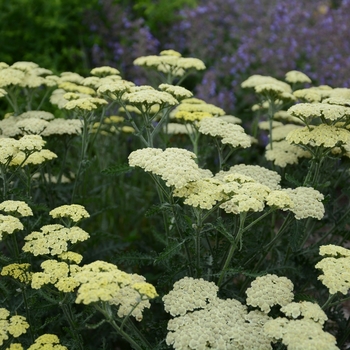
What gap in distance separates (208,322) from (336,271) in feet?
1.79

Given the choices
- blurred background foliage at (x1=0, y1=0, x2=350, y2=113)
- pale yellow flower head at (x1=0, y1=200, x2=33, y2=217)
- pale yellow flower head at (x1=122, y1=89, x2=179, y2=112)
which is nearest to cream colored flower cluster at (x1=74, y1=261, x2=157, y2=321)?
pale yellow flower head at (x1=0, y1=200, x2=33, y2=217)

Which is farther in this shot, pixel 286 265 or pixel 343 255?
pixel 286 265

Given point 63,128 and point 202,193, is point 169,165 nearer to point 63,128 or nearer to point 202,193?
point 202,193

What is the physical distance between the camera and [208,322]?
2.13 metres

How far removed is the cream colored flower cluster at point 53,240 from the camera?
7.41 ft

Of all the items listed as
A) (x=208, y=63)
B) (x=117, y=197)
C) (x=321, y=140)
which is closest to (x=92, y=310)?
(x=321, y=140)

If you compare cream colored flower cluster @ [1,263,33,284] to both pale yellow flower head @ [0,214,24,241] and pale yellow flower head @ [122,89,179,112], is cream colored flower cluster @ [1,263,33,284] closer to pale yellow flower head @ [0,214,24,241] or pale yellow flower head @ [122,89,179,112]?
pale yellow flower head @ [0,214,24,241]

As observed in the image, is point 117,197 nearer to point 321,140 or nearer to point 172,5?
point 321,140

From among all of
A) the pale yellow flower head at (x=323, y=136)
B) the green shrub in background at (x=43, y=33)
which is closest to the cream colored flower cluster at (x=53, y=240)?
the pale yellow flower head at (x=323, y=136)

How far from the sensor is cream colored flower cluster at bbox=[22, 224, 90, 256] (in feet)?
7.41

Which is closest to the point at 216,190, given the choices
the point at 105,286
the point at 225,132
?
the point at 225,132

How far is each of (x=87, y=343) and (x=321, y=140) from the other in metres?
1.69

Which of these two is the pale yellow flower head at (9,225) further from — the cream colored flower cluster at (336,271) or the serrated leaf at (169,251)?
the cream colored flower cluster at (336,271)

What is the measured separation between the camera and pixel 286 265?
283 cm
